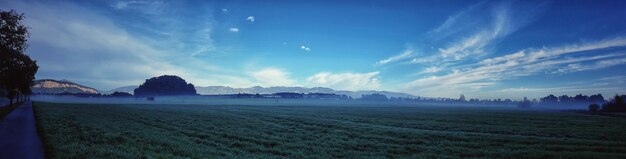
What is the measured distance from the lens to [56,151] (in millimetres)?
16750

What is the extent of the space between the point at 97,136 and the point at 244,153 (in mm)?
12953

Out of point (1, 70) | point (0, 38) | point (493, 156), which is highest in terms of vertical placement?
point (0, 38)

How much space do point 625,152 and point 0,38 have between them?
183ft

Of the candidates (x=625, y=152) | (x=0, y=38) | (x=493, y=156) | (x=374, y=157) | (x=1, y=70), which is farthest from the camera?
(x=1, y=70)

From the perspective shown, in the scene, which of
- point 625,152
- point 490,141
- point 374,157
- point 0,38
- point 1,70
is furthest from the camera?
point 1,70

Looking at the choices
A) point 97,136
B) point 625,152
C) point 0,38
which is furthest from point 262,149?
point 0,38

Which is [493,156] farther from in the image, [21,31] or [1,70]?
[1,70]

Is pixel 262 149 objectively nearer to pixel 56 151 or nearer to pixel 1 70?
pixel 56 151

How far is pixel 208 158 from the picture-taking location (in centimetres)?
1727

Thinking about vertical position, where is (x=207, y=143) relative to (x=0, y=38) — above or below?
below

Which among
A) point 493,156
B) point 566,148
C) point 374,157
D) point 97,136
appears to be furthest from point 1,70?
point 566,148

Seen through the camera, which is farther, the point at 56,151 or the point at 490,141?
the point at 490,141

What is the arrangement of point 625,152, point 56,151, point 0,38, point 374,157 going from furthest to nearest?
point 0,38 → point 625,152 → point 374,157 → point 56,151

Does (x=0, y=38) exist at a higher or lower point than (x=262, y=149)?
higher
